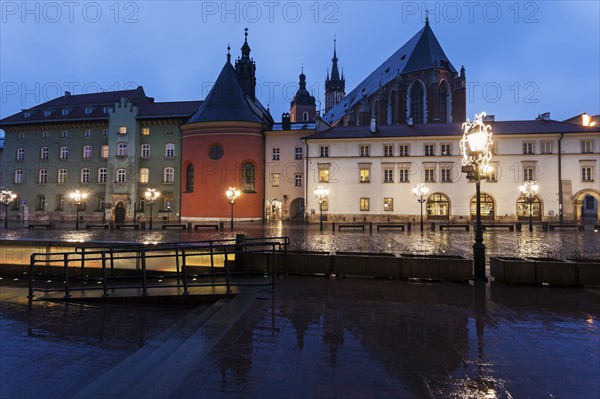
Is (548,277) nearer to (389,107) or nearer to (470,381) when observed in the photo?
(470,381)

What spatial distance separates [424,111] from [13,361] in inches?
2222

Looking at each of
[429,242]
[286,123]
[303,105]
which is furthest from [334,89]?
[429,242]

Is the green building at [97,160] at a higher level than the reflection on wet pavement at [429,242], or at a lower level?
higher

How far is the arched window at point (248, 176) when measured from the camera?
140ft

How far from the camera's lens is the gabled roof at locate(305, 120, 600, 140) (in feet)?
130

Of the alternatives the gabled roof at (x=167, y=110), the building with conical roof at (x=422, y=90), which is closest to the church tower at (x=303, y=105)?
the building with conical roof at (x=422, y=90)

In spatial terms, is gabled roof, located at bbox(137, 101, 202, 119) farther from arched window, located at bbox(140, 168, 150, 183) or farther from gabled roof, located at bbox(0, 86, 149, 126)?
arched window, located at bbox(140, 168, 150, 183)

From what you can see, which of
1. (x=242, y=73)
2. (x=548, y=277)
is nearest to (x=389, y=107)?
(x=242, y=73)

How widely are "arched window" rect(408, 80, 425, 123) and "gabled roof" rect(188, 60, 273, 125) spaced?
990 inches

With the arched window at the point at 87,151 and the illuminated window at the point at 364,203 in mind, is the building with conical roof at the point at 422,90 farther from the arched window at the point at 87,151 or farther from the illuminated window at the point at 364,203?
the arched window at the point at 87,151

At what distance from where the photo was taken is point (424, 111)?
53.7 metres

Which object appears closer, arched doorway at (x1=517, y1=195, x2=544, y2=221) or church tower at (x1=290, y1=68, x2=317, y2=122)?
arched doorway at (x1=517, y1=195, x2=544, y2=221)

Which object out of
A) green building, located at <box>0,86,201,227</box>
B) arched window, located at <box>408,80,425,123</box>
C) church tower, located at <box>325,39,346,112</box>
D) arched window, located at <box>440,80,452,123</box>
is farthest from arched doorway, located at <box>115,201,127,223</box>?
church tower, located at <box>325,39,346,112</box>

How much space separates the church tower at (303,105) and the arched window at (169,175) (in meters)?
55.6
